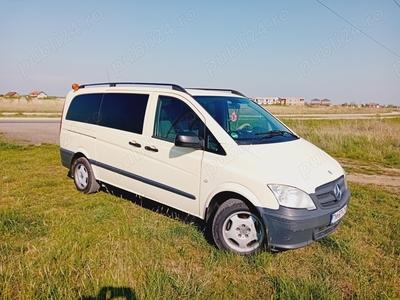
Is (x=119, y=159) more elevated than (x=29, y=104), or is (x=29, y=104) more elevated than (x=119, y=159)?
(x=29, y=104)

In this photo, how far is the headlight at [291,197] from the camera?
2.87m

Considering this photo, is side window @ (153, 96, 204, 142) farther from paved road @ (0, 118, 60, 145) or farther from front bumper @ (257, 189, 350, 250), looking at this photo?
paved road @ (0, 118, 60, 145)

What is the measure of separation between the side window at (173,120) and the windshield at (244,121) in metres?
0.21

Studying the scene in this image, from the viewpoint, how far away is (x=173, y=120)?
150 inches

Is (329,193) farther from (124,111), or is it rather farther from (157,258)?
(124,111)

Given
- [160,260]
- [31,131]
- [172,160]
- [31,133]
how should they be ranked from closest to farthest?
[160,260] < [172,160] < [31,133] < [31,131]

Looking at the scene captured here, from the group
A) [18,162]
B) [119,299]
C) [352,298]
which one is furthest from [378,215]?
[18,162]

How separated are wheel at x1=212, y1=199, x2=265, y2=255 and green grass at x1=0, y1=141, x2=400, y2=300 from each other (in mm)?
125

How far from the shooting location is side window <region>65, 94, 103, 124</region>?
16.2 feet

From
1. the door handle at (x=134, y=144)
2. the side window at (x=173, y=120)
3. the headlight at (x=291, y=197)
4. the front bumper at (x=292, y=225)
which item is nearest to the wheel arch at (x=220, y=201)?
the front bumper at (x=292, y=225)

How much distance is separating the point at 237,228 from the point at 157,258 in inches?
35.4

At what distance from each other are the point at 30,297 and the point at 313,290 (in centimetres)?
237

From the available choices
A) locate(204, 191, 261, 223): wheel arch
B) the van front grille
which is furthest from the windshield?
the van front grille

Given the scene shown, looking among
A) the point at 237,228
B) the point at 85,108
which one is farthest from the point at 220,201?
the point at 85,108
